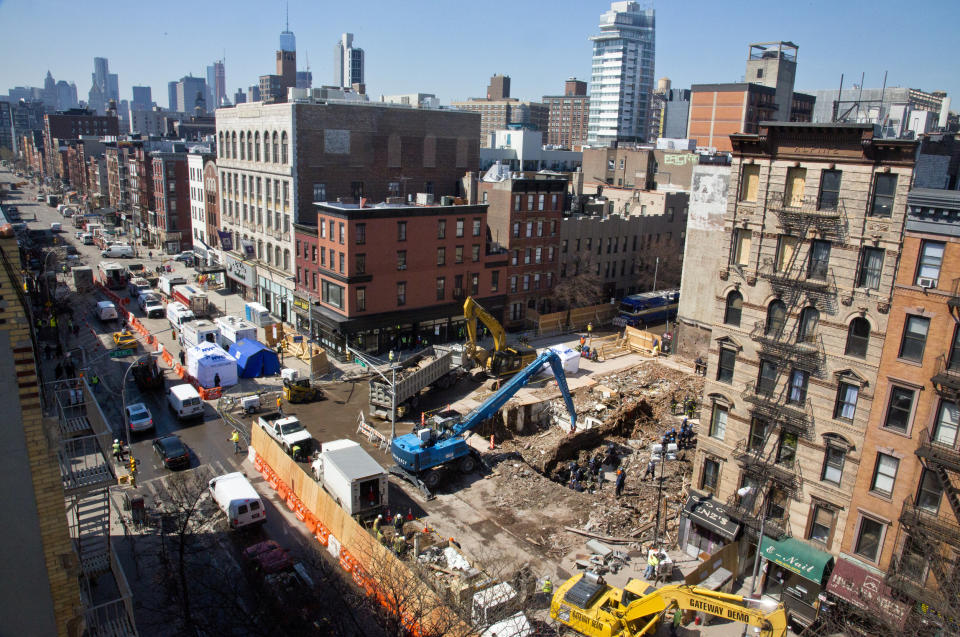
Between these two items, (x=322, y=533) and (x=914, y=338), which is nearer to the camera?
(x=914, y=338)

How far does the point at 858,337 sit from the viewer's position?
24578 mm

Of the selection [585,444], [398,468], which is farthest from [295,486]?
[585,444]

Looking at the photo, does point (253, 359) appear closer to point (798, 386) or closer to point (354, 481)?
point (354, 481)

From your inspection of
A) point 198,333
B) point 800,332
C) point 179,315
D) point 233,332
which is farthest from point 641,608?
point 179,315

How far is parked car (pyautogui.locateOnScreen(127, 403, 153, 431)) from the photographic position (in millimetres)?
38125

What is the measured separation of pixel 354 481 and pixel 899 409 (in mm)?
22206

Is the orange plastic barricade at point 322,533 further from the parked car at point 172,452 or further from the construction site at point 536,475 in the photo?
the parked car at point 172,452

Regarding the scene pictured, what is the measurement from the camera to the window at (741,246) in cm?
2789

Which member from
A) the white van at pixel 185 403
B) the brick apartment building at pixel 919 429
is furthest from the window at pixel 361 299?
the brick apartment building at pixel 919 429

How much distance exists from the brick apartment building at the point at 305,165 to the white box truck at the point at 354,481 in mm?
34018

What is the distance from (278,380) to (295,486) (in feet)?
64.6

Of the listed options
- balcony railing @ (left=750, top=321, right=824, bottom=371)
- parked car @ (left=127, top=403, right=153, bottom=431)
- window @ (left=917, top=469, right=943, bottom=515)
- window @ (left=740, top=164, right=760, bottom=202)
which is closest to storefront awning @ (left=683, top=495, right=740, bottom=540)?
window @ (left=917, top=469, right=943, bottom=515)

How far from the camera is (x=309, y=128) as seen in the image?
6122 cm

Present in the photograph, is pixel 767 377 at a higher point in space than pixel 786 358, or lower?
lower
